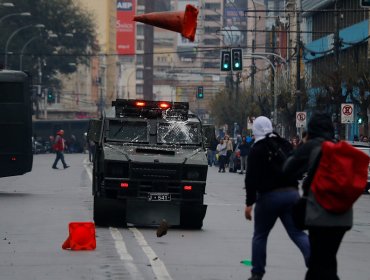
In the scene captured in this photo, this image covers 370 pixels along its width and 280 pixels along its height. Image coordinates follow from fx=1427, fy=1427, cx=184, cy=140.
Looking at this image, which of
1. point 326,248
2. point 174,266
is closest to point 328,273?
point 326,248

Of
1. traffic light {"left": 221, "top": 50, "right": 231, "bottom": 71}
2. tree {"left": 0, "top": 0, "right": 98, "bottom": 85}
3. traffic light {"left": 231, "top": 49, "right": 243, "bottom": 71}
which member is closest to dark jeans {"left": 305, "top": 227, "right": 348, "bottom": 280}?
traffic light {"left": 231, "top": 49, "right": 243, "bottom": 71}

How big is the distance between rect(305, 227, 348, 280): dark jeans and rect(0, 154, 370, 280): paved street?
3.62 m

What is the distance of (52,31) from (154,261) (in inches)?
4163

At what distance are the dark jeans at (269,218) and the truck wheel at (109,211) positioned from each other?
356 inches

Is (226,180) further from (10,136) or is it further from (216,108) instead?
(216,108)

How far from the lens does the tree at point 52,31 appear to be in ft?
387

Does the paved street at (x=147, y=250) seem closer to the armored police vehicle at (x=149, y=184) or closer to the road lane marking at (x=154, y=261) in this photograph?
A: the road lane marking at (x=154, y=261)

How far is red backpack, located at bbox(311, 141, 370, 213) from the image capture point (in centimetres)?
1094

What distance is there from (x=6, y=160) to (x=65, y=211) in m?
7.85

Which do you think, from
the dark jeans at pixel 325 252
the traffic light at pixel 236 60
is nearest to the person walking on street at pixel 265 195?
the dark jeans at pixel 325 252

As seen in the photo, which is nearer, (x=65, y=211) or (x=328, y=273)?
(x=328, y=273)

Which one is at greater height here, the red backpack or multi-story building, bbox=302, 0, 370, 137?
multi-story building, bbox=302, 0, 370, 137

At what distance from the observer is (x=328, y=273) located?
11.2 metres

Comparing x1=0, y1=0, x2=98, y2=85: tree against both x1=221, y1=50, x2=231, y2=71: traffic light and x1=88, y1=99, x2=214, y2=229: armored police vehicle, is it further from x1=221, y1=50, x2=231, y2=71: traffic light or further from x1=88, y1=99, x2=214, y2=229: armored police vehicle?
x1=88, y1=99, x2=214, y2=229: armored police vehicle
